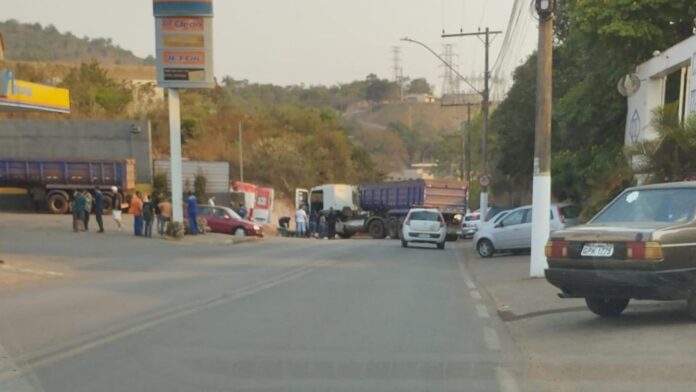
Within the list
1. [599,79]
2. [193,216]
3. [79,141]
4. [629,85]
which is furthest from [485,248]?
[79,141]

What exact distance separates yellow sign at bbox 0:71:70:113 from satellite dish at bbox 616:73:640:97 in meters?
19.2

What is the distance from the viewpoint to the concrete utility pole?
645 inches

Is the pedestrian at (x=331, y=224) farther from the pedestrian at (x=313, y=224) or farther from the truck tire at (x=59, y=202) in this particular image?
the truck tire at (x=59, y=202)

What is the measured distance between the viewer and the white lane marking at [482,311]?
11834mm

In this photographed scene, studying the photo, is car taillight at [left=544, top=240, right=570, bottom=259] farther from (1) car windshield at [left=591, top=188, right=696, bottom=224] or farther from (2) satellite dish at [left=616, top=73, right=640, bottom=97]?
(2) satellite dish at [left=616, top=73, right=640, bottom=97]

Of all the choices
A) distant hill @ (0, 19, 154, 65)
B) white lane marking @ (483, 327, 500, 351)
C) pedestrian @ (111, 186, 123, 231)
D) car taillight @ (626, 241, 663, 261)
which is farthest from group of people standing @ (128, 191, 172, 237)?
distant hill @ (0, 19, 154, 65)

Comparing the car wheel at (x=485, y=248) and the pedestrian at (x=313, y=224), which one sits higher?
the car wheel at (x=485, y=248)

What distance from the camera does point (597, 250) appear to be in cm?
960

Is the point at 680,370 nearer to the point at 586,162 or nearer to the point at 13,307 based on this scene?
the point at 13,307

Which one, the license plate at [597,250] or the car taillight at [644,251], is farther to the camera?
the license plate at [597,250]

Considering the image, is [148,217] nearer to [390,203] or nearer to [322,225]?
[390,203]

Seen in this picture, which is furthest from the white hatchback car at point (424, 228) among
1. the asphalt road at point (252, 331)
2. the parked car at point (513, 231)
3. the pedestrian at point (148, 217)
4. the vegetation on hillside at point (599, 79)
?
the asphalt road at point (252, 331)

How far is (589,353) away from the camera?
8562 millimetres

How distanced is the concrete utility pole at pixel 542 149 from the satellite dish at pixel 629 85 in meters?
8.79
